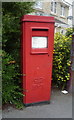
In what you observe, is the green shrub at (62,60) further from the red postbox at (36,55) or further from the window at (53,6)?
the window at (53,6)

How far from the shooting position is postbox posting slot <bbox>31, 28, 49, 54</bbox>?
2311 mm

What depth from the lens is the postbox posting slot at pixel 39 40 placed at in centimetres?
231

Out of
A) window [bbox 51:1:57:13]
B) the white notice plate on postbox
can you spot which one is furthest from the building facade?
the white notice plate on postbox

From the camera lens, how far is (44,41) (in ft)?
7.95

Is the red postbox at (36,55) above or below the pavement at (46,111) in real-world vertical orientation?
above

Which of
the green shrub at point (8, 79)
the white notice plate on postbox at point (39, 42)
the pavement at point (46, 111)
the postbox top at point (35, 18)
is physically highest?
the postbox top at point (35, 18)

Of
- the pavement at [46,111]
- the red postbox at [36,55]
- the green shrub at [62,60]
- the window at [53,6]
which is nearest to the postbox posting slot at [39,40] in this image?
the red postbox at [36,55]

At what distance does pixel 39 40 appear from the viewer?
2379 millimetres

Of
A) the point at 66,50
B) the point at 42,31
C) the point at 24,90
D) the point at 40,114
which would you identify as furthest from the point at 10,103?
the point at 66,50

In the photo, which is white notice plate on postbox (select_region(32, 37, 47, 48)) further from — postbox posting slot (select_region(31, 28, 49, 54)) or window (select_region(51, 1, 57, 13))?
window (select_region(51, 1, 57, 13))

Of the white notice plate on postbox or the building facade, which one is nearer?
the white notice plate on postbox

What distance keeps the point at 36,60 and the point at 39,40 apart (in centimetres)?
43

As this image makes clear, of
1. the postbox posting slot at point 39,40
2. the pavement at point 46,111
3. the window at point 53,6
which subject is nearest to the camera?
the pavement at point 46,111

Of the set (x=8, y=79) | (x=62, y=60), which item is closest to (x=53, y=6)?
(x=62, y=60)
